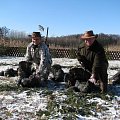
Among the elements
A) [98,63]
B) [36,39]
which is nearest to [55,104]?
[98,63]

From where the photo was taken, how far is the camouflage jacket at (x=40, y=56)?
850 cm

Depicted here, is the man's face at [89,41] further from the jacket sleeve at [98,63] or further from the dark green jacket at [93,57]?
the jacket sleeve at [98,63]

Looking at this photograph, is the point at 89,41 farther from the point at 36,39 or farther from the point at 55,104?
the point at 55,104

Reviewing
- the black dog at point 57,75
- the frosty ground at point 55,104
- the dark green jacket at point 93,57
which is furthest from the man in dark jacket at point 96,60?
the black dog at point 57,75

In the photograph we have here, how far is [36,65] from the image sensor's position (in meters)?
8.92

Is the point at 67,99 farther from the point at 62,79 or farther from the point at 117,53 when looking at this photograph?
the point at 117,53

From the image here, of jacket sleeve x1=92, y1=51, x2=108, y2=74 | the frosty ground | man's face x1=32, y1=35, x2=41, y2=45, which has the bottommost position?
the frosty ground

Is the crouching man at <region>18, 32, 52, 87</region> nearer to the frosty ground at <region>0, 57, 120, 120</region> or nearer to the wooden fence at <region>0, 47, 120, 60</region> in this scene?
the frosty ground at <region>0, 57, 120, 120</region>

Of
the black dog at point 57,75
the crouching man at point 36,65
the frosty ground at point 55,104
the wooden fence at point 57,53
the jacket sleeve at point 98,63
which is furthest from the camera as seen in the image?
the wooden fence at point 57,53

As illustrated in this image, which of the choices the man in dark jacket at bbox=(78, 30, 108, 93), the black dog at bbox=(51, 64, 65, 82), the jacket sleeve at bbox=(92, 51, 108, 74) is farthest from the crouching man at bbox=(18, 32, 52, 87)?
the jacket sleeve at bbox=(92, 51, 108, 74)

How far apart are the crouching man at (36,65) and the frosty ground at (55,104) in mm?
307

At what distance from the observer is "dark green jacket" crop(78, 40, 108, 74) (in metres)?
7.62

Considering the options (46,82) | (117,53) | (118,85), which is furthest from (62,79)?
(117,53)

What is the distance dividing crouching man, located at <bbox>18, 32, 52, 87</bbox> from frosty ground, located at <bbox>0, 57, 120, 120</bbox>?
307 mm
